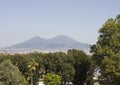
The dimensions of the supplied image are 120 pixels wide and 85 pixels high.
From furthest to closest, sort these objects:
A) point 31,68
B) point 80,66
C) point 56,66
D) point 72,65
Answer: point 80,66
point 72,65
point 56,66
point 31,68

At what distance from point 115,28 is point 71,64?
24383 mm

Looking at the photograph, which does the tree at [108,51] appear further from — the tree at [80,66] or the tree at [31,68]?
the tree at [80,66]

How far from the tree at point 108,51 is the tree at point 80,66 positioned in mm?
20506

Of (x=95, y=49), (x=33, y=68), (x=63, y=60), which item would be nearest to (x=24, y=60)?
(x=33, y=68)

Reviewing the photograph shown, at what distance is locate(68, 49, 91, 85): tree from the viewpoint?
83.3m

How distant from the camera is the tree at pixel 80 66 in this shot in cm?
8331

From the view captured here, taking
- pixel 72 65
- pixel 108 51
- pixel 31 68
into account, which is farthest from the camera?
pixel 72 65

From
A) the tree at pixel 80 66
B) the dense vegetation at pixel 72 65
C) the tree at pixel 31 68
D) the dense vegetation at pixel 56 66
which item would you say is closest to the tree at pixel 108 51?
the dense vegetation at pixel 72 65

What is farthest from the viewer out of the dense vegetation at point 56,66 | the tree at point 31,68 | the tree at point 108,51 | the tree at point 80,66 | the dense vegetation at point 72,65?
the tree at point 80,66

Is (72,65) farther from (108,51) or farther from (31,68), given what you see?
(108,51)

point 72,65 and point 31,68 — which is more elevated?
point 72,65

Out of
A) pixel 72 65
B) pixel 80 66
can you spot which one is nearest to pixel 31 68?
pixel 72 65

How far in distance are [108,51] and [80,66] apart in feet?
84.4

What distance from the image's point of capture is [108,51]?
5816 centimetres
